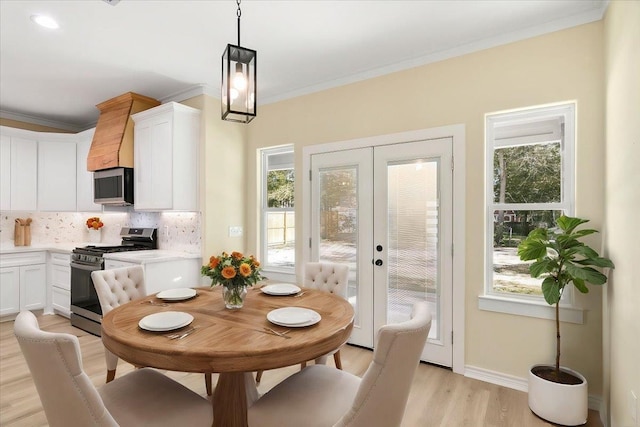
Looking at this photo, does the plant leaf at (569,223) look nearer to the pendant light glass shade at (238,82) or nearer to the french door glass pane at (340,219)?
the french door glass pane at (340,219)

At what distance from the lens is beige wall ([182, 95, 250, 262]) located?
394cm

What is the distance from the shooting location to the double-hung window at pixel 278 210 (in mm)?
4184

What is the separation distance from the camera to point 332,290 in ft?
9.48

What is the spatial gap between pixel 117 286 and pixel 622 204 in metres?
3.30

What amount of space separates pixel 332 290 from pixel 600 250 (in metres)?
1.94

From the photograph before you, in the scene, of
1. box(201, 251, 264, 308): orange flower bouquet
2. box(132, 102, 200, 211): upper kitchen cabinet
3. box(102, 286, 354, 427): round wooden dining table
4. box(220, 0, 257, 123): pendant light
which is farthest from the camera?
box(132, 102, 200, 211): upper kitchen cabinet

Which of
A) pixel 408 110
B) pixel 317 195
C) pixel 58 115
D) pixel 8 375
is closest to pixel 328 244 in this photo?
pixel 317 195

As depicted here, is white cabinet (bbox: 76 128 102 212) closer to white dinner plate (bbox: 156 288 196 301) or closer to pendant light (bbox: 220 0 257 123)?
white dinner plate (bbox: 156 288 196 301)

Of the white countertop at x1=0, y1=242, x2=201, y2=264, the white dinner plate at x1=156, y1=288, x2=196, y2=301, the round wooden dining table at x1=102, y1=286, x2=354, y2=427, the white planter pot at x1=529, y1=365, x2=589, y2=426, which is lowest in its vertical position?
the white planter pot at x1=529, y1=365, x2=589, y2=426

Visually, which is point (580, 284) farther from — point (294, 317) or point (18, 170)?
point (18, 170)

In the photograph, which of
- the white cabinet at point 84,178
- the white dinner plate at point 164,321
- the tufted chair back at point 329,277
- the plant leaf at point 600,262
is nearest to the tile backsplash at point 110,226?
the white cabinet at point 84,178

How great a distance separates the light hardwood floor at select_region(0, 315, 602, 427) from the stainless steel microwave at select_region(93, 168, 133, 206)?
69.8 inches

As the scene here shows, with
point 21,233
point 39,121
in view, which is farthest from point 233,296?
point 39,121

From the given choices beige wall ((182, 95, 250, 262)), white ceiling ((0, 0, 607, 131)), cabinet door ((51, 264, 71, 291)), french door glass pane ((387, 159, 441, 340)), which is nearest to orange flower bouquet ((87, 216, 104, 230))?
cabinet door ((51, 264, 71, 291))
